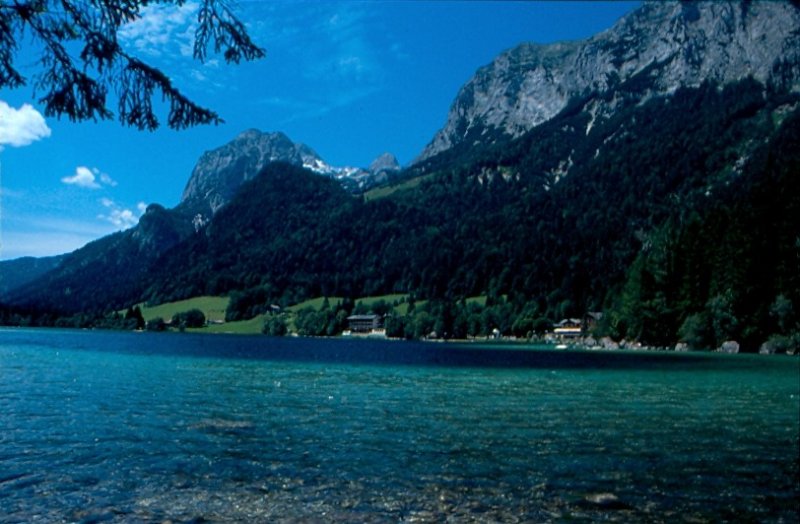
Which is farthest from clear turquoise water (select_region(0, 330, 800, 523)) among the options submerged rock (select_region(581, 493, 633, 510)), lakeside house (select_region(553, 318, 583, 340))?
lakeside house (select_region(553, 318, 583, 340))

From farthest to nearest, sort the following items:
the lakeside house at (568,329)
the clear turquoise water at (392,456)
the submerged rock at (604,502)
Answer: the lakeside house at (568,329)
the submerged rock at (604,502)
the clear turquoise water at (392,456)

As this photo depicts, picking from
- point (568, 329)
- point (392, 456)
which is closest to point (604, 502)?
point (392, 456)

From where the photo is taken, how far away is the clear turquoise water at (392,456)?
12.0m

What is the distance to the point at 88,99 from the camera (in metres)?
8.61

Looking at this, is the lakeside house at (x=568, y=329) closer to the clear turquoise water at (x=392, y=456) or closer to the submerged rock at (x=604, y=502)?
the clear turquoise water at (x=392, y=456)

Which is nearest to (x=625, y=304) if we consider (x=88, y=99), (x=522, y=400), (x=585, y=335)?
(x=585, y=335)

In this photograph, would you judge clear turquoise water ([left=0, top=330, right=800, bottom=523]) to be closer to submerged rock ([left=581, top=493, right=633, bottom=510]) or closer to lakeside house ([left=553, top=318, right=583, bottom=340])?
submerged rock ([left=581, top=493, right=633, bottom=510])

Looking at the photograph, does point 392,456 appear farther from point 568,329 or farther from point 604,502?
point 568,329

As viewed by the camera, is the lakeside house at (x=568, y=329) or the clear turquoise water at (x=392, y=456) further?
the lakeside house at (x=568, y=329)

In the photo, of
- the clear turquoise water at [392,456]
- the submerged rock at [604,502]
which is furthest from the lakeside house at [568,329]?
the submerged rock at [604,502]

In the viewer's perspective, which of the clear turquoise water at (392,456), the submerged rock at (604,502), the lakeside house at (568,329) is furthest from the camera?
the lakeside house at (568,329)

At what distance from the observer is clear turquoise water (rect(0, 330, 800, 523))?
12047mm

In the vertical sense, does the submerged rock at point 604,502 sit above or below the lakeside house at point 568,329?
below

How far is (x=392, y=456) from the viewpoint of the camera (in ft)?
55.9
